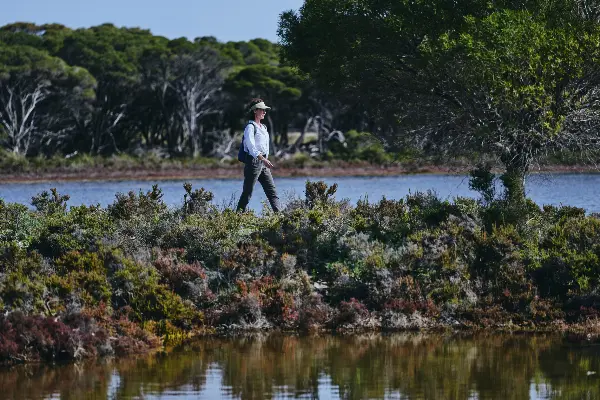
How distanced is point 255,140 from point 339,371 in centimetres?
689

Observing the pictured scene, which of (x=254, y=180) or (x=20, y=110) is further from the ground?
(x=20, y=110)

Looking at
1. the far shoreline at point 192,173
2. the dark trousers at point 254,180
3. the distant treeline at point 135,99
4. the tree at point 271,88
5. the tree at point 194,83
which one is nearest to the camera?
the dark trousers at point 254,180

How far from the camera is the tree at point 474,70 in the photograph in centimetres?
1827

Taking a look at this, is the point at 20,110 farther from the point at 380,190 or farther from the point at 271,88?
the point at 380,190

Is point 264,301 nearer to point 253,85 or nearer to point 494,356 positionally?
point 494,356

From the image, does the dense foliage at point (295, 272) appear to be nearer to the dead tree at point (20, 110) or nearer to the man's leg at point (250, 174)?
the man's leg at point (250, 174)

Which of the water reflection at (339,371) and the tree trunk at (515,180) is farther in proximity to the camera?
the tree trunk at (515,180)

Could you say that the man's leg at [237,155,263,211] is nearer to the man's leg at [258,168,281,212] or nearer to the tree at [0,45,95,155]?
the man's leg at [258,168,281,212]

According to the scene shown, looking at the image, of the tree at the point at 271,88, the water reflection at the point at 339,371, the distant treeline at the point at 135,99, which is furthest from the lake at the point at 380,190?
the water reflection at the point at 339,371

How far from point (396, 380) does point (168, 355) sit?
299 cm

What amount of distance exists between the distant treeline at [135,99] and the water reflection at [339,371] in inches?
2308

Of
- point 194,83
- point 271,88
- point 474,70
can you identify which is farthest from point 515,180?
point 194,83

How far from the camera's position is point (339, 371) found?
12734 mm

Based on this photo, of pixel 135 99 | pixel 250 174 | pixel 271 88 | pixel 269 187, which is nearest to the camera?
pixel 250 174
